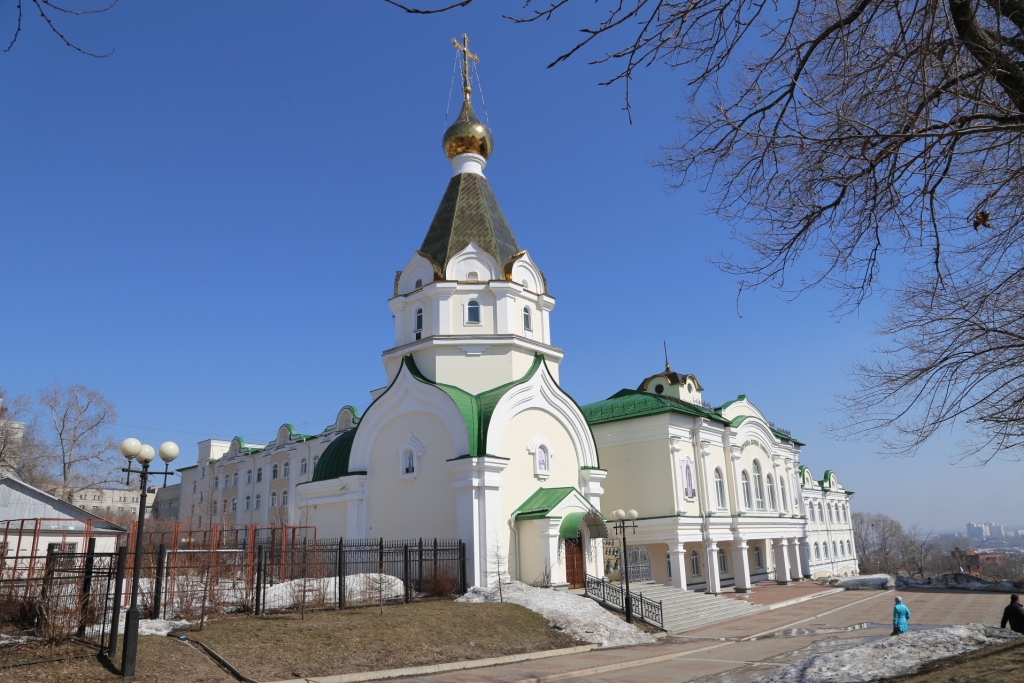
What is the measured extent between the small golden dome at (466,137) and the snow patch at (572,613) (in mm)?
15159

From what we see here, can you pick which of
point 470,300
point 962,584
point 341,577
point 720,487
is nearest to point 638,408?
point 720,487

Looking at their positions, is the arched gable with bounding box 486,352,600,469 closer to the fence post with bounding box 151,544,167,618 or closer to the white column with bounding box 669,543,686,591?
the white column with bounding box 669,543,686,591

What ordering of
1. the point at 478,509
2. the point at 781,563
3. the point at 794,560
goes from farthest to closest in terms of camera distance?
the point at 794,560 → the point at 781,563 → the point at 478,509

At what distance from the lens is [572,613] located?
17.7 metres

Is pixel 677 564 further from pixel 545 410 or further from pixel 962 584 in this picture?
pixel 962 584

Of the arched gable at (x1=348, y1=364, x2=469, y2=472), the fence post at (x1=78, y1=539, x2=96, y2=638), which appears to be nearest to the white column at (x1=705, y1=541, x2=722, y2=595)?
A: the arched gable at (x1=348, y1=364, x2=469, y2=472)

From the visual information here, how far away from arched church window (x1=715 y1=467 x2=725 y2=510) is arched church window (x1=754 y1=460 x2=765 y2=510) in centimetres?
267

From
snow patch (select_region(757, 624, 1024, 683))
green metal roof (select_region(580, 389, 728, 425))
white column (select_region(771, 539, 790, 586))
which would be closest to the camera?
snow patch (select_region(757, 624, 1024, 683))

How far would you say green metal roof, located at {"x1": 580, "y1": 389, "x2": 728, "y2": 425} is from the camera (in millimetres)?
27969

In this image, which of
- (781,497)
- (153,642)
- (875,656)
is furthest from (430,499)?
(781,497)

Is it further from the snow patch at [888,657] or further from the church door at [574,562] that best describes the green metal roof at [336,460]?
the snow patch at [888,657]

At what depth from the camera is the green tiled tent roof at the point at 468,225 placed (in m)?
23.8

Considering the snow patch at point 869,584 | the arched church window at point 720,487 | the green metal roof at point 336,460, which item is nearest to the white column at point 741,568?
the arched church window at point 720,487

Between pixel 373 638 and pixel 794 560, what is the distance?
29959mm
